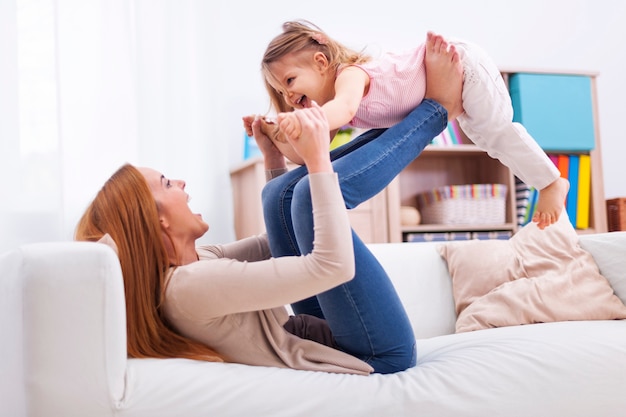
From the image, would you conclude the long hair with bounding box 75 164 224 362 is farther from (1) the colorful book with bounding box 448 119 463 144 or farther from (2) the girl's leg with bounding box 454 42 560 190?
(1) the colorful book with bounding box 448 119 463 144

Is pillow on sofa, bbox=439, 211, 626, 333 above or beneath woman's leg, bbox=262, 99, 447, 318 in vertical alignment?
beneath

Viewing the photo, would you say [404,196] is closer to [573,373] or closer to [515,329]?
[515,329]

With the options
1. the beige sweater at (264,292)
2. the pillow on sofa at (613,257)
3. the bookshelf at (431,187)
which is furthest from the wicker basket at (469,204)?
the beige sweater at (264,292)

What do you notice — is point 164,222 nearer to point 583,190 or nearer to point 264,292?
point 264,292

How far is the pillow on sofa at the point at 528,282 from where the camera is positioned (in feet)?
5.91

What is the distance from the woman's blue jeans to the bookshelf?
5.06 feet

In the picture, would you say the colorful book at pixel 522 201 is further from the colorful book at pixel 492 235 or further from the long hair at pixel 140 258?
the long hair at pixel 140 258

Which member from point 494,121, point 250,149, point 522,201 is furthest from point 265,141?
point 522,201

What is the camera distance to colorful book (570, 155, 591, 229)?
11.5ft

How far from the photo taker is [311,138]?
3.51 ft

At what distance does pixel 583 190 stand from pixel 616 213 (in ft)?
0.70

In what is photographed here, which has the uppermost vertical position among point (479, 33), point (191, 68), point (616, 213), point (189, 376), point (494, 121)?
point (479, 33)

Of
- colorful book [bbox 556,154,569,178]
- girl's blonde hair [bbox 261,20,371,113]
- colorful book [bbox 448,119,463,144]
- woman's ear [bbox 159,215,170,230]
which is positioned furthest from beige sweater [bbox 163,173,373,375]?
colorful book [bbox 556,154,569,178]

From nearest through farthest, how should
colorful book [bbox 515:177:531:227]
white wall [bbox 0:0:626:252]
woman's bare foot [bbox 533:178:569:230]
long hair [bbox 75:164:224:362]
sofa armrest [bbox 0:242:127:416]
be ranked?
sofa armrest [bbox 0:242:127:416], long hair [bbox 75:164:224:362], woman's bare foot [bbox 533:178:569:230], white wall [bbox 0:0:626:252], colorful book [bbox 515:177:531:227]
